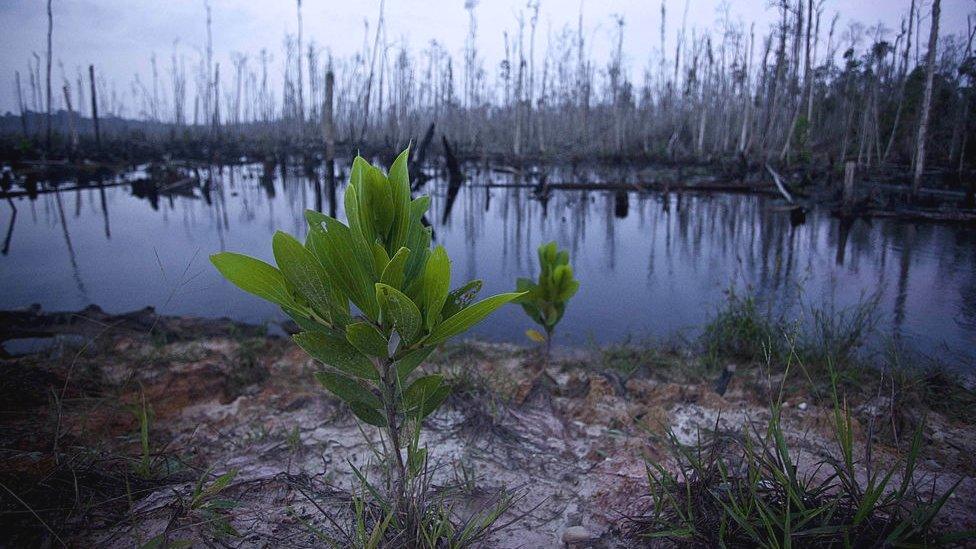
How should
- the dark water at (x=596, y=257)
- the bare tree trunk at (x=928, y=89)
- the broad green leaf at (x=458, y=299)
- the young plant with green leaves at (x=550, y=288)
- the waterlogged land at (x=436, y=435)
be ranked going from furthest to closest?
1. the bare tree trunk at (x=928, y=89)
2. the dark water at (x=596, y=257)
3. the young plant with green leaves at (x=550, y=288)
4. the waterlogged land at (x=436, y=435)
5. the broad green leaf at (x=458, y=299)

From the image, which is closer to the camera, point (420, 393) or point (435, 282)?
point (435, 282)

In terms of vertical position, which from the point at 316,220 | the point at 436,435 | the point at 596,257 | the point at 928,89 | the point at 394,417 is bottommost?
the point at 436,435

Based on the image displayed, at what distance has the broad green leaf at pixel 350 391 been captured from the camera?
4.22 ft

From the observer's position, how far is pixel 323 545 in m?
1.40

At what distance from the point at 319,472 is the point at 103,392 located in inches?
67.8

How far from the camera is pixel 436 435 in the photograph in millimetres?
2254

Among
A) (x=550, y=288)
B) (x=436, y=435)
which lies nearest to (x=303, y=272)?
(x=436, y=435)

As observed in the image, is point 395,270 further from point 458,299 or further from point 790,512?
point 790,512

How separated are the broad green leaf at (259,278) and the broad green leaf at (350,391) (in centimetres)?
24

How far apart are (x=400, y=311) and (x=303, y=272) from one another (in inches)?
9.7

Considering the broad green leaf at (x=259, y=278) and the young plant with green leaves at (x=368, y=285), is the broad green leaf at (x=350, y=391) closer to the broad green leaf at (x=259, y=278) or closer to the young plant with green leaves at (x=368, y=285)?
the young plant with green leaves at (x=368, y=285)

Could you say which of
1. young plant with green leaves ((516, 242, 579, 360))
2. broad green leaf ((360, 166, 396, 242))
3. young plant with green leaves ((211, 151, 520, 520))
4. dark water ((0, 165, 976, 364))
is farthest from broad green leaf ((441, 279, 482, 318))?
young plant with green leaves ((516, 242, 579, 360))

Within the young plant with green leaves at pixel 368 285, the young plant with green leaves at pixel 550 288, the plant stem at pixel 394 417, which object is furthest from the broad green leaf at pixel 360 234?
the young plant with green leaves at pixel 550 288

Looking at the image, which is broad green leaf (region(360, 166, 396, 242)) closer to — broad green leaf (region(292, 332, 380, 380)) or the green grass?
broad green leaf (region(292, 332, 380, 380))
